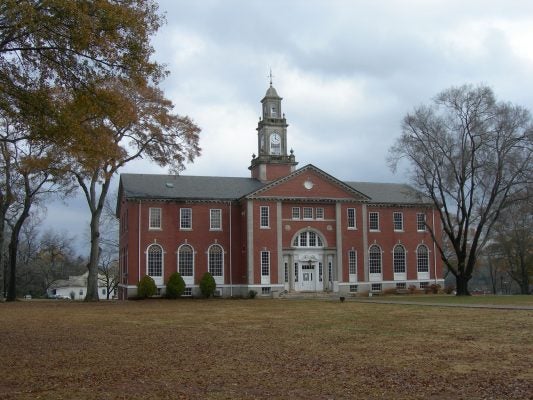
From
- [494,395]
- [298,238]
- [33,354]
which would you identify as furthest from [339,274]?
[494,395]

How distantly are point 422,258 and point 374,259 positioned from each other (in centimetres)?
504

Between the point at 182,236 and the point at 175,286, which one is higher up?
the point at 182,236

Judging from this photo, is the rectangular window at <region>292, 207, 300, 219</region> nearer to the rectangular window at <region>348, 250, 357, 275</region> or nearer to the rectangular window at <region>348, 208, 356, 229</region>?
the rectangular window at <region>348, 208, 356, 229</region>

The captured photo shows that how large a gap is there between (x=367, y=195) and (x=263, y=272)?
39.9 ft

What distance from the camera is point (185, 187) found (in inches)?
1988

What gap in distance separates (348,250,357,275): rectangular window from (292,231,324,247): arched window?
2765 millimetres

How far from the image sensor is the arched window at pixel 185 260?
4859 centimetres

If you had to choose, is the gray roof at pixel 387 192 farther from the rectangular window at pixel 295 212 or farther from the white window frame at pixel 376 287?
the rectangular window at pixel 295 212

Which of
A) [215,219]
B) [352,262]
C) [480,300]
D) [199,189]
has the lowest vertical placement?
[480,300]

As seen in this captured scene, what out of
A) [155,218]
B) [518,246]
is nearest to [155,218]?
[155,218]

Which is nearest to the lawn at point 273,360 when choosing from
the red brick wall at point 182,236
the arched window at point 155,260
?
the red brick wall at point 182,236

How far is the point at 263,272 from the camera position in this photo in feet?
159

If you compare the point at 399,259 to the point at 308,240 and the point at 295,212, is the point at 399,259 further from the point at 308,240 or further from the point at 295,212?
the point at 295,212

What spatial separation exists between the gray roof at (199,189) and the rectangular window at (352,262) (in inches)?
199
